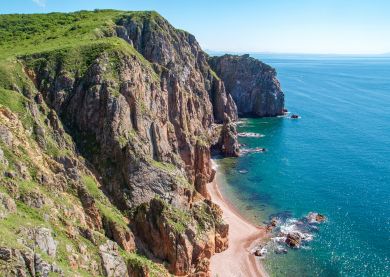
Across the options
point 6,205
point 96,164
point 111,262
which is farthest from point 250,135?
point 6,205

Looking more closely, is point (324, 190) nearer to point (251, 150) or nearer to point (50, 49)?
point (251, 150)

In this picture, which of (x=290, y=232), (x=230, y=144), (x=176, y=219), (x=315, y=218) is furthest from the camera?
(x=230, y=144)

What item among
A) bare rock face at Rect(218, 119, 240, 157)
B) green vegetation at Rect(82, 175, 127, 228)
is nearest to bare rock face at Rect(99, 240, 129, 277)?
green vegetation at Rect(82, 175, 127, 228)

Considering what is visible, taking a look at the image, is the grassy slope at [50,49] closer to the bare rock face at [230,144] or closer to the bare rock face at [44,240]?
the bare rock face at [44,240]

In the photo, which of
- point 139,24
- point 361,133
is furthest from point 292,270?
point 361,133

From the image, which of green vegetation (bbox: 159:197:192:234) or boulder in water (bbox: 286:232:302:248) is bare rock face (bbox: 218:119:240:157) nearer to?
boulder in water (bbox: 286:232:302:248)

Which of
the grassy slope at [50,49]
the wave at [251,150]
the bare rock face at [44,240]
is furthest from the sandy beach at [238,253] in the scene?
the wave at [251,150]

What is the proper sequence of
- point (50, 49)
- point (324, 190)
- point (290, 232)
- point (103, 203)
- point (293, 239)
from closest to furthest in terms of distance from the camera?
point (103, 203) → point (293, 239) → point (290, 232) → point (50, 49) → point (324, 190)
